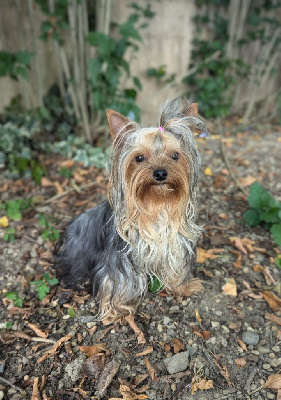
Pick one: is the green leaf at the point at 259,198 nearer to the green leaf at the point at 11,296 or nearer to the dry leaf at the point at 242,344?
the dry leaf at the point at 242,344

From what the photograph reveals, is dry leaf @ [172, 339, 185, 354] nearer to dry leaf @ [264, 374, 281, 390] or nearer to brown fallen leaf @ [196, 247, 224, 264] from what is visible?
dry leaf @ [264, 374, 281, 390]

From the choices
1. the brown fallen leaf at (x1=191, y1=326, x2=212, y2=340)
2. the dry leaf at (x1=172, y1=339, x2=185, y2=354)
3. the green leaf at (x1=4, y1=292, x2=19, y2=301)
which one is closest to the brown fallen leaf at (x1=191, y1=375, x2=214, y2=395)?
the dry leaf at (x1=172, y1=339, x2=185, y2=354)

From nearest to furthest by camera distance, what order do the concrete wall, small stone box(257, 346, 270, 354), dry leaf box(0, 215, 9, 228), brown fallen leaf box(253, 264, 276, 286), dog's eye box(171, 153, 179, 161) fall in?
dog's eye box(171, 153, 179, 161)
small stone box(257, 346, 270, 354)
brown fallen leaf box(253, 264, 276, 286)
dry leaf box(0, 215, 9, 228)
the concrete wall

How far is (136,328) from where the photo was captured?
2.93 metres

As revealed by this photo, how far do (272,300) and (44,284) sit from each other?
2.03 meters

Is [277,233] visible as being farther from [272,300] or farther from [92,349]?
[92,349]

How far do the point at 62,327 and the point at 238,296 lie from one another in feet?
5.12

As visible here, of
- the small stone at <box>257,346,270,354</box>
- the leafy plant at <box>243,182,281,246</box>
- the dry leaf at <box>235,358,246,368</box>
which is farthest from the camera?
the leafy plant at <box>243,182,281,246</box>

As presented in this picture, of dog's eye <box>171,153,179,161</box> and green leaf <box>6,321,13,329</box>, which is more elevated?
dog's eye <box>171,153,179,161</box>

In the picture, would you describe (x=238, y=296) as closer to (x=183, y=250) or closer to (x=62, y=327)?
(x=183, y=250)

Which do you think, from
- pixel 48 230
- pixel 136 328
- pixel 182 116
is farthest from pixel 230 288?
pixel 48 230

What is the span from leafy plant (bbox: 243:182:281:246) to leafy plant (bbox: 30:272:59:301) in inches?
85.4

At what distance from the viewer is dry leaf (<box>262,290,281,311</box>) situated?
3182 mm

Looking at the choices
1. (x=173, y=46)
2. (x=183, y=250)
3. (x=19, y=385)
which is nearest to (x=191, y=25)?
(x=173, y=46)
